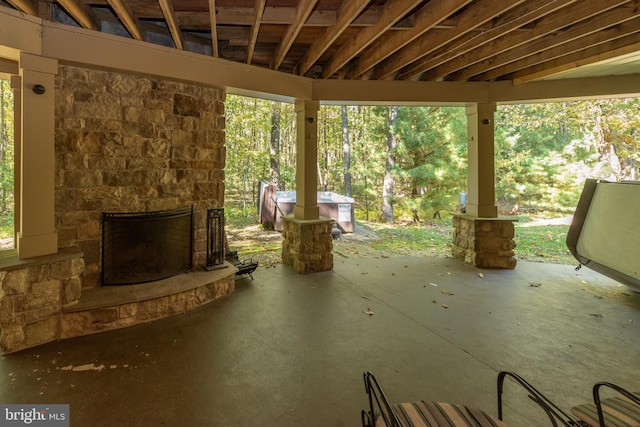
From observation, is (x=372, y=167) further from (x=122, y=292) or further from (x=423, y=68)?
(x=122, y=292)

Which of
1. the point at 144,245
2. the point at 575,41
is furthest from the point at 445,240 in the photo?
the point at 144,245

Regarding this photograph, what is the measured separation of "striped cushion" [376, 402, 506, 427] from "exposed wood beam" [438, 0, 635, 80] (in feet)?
11.5

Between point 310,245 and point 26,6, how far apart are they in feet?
13.1

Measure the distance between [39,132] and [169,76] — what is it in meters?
1.36

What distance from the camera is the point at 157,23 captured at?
385 cm

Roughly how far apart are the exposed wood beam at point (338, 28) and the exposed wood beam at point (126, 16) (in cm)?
192

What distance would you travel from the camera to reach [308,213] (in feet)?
17.2

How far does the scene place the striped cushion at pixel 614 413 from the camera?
1494 millimetres

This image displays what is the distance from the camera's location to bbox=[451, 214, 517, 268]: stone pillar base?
5426mm

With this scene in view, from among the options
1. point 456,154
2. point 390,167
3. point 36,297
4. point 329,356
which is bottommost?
point 329,356

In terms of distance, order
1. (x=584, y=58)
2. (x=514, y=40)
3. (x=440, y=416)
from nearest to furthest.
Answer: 1. (x=440, y=416)
2. (x=514, y=40)
3. (x=584, y=58)

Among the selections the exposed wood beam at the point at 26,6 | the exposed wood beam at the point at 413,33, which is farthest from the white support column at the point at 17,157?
the exposed wood beam at the point at 413,33

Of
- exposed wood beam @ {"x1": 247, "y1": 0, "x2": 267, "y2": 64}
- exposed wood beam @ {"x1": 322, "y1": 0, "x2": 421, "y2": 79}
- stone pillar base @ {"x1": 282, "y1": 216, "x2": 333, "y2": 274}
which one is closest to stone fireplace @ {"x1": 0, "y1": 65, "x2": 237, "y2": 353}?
exposed wood beam @ {"x1": 247, "y1": 0, "x2": 267, "y2": 64}

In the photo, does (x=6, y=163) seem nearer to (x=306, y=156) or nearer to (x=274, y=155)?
(x=274, y=155)
